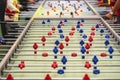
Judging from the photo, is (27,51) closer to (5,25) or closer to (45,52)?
(45,52)

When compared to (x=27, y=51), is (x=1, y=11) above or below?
above

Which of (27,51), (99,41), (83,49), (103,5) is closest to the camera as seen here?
(83,49)

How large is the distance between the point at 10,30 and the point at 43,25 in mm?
718

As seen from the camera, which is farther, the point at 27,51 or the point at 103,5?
the point at 103,5

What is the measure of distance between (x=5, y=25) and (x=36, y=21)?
90cm

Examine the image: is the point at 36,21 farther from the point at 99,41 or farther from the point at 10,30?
the point at 99,41

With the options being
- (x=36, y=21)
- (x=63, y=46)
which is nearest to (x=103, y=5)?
(x=36, y=21)

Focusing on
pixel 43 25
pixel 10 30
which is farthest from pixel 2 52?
pixel 43 25

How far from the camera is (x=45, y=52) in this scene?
13.6ft

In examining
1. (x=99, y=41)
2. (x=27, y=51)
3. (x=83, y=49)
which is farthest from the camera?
(x=99, y=41)

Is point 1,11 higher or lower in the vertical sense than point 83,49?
higher

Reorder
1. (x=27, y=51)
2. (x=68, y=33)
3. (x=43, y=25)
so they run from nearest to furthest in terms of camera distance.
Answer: (x=27, y=51)
(x=68, y=33)
(x=43, y=25)

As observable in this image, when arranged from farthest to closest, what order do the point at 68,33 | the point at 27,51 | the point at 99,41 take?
the point at 68,33 → the point at 99,41 → the point at 27,51

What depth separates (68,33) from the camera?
17.1 ft
